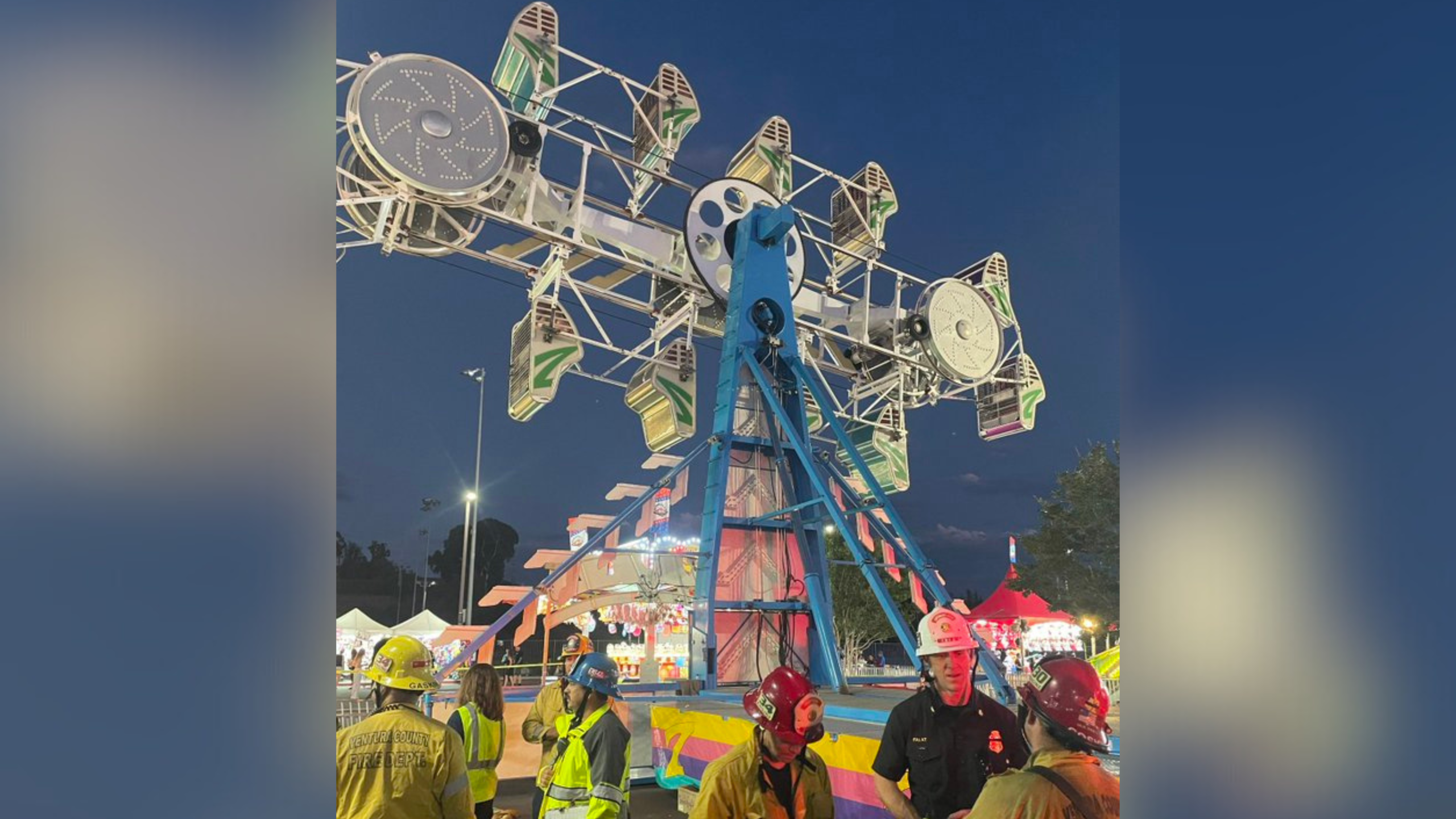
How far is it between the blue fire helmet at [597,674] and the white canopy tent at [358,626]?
14774 millimetres

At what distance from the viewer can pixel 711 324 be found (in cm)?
1041

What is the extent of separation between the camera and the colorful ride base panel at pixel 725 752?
189 inches

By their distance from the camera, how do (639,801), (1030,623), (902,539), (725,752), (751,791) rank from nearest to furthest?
(751,791)
(725,752)
(639,801)
(902,539)
(1030,623)

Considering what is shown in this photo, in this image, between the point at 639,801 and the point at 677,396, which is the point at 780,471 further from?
the point at 639,801

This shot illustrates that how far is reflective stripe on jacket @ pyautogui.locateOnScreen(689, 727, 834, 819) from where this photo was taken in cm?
272

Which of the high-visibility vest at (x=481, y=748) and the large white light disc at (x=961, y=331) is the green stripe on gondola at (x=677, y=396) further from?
the high-visibility vest at (x=481, y=748)

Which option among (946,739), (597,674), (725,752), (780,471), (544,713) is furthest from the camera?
(780,471)

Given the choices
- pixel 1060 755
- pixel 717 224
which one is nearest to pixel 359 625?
pixel 717 224

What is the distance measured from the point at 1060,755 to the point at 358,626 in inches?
690

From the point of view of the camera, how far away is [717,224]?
10.0 meters

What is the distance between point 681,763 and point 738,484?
2.81 m

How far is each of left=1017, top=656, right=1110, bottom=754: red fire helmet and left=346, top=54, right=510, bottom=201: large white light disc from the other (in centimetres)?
691

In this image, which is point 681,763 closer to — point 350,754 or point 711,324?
point 350,754
